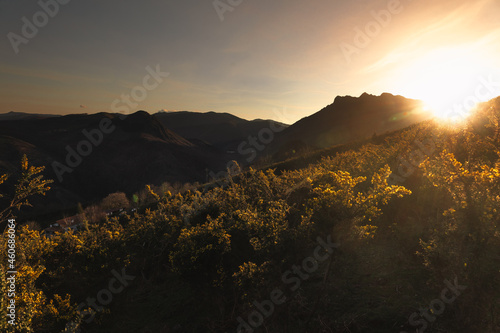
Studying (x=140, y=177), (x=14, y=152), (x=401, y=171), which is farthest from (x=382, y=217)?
(x=14, y=152)

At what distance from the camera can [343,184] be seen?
178 inches

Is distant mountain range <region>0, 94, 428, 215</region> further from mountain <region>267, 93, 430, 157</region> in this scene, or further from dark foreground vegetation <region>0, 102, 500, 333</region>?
dark foreground vegetation <region>0, 102, 500, 333</region>

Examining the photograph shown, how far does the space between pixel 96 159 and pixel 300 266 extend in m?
170

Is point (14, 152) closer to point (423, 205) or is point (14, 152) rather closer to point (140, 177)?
point (140, 177)

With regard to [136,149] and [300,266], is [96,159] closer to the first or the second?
[136,149]

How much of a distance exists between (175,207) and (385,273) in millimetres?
7846

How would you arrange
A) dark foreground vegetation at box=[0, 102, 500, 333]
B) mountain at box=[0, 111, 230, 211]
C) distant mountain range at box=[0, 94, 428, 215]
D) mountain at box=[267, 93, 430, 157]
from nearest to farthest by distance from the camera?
dark foreground vegetation at box=[0, 102, 500, 333] < mountain at box=[267, 93, 430, 157] < distant mountain range at box=[0, 94, 428, 215] < mountain at box=[0, 111, 230, 211]

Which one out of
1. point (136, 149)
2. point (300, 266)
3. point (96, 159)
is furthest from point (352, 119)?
point (96, 159)

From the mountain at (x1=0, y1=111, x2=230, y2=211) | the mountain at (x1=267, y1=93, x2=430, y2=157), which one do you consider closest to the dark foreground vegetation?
the mountain at (x1=267, y1=93, x2=430, y2=157)

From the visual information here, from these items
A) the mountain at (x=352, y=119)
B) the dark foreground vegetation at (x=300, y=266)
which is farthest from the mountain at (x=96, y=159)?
the dark foreground vegetation at (x=300, y=266)

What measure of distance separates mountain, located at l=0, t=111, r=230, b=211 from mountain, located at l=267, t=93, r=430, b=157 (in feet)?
204

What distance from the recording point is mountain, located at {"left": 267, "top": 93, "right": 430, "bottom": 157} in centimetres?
10556

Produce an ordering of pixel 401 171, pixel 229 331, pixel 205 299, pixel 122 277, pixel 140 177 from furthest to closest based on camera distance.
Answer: pixel 140 177, pixel 401 171, pixel 122 277, pixel 205 299, pixel 229 331

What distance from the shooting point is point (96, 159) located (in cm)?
14788
